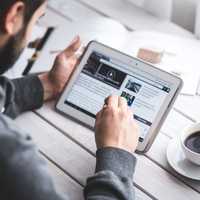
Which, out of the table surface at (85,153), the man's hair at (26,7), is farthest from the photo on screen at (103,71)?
the man's hair at (26,7)

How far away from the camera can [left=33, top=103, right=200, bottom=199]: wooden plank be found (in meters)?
1.03

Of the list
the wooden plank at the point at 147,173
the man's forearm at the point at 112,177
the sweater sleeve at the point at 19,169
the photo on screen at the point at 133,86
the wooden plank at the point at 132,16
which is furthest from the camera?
the wooden plank at the point at 132,16

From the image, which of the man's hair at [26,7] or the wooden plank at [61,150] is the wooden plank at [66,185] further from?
the man's hair at [26,7]

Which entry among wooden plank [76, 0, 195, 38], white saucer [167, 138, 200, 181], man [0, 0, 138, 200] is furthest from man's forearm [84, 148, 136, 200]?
wooden plank [76, 0, 195, 38]

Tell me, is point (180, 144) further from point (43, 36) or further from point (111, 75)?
point (43, 36)

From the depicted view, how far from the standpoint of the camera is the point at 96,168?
3.32 ft

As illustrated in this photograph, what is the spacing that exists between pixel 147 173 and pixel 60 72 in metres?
0.32

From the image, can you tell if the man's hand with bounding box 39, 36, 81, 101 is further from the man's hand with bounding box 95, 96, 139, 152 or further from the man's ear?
the man's ear

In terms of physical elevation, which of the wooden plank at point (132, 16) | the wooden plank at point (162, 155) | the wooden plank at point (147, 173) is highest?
the wooden plank at point (132, 16)

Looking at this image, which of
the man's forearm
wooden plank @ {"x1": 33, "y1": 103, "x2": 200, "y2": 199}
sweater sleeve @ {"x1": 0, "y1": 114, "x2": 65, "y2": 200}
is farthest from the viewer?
wooden plank @ {"x1": 33, "y1": 103, "x2": 200, "y2": 199}

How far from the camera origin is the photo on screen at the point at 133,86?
114 cm

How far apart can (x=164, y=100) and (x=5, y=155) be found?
0.42 metres

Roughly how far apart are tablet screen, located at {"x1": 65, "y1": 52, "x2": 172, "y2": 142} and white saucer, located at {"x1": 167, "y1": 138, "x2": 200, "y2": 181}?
6 cm

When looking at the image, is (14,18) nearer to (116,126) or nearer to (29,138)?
(29,138)
